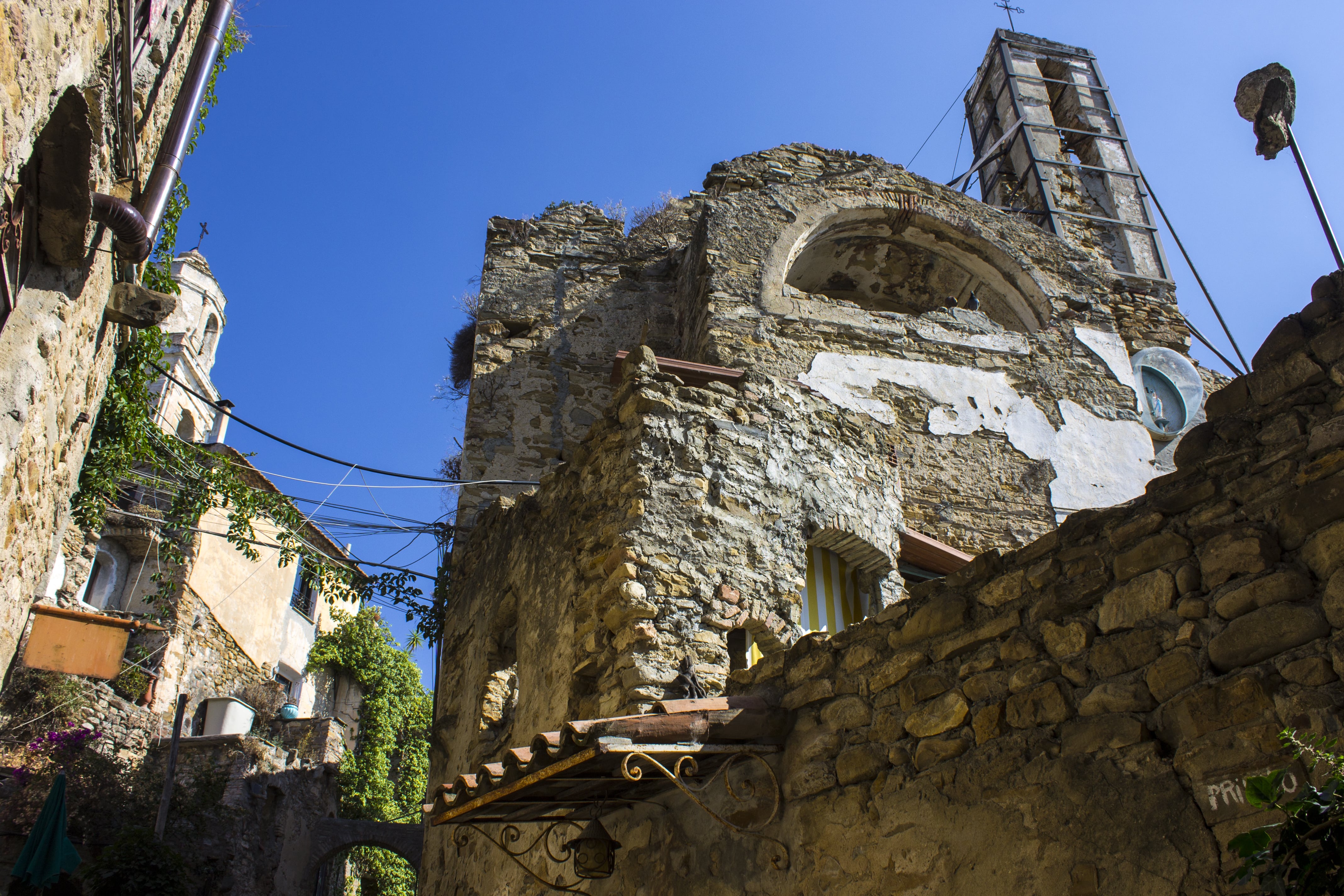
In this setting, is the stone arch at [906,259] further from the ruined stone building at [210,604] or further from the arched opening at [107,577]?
the arched opening at [107,577]

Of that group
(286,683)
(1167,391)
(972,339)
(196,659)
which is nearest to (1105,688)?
(972,339)


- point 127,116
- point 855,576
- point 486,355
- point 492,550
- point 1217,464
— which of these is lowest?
point 1217,464

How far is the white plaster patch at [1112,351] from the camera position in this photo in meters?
10.5

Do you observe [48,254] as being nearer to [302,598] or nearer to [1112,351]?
[1112,351]

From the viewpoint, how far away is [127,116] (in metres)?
4.45

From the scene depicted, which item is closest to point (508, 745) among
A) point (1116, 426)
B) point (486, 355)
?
point (486, 355)

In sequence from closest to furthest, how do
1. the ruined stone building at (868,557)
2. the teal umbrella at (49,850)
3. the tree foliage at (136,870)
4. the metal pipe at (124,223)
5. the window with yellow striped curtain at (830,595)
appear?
1. the ruined stone building at (868,557)
2. the metal pipe at (124,223)
3. the window with yellow striped curtain at (830,595)
4. the teal umbrella at (49,850)
5. the tree foliage at (136,870)

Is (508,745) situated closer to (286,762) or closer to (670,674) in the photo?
(670,674)

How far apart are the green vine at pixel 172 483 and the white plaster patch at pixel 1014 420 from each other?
4874mm

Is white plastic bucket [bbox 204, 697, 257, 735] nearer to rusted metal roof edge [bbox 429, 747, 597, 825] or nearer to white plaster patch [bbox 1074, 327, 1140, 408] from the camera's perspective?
rusted metal roof edge [bbox 429, 747, 597, 825]

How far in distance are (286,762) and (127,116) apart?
1362cm

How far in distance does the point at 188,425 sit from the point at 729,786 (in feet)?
91.4

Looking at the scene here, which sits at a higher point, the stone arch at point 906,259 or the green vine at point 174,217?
the stone arch at point 906,259

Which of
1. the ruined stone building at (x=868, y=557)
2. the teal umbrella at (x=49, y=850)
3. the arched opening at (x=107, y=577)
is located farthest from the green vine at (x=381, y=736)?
the ruined stone building at (x=868, y=557)
